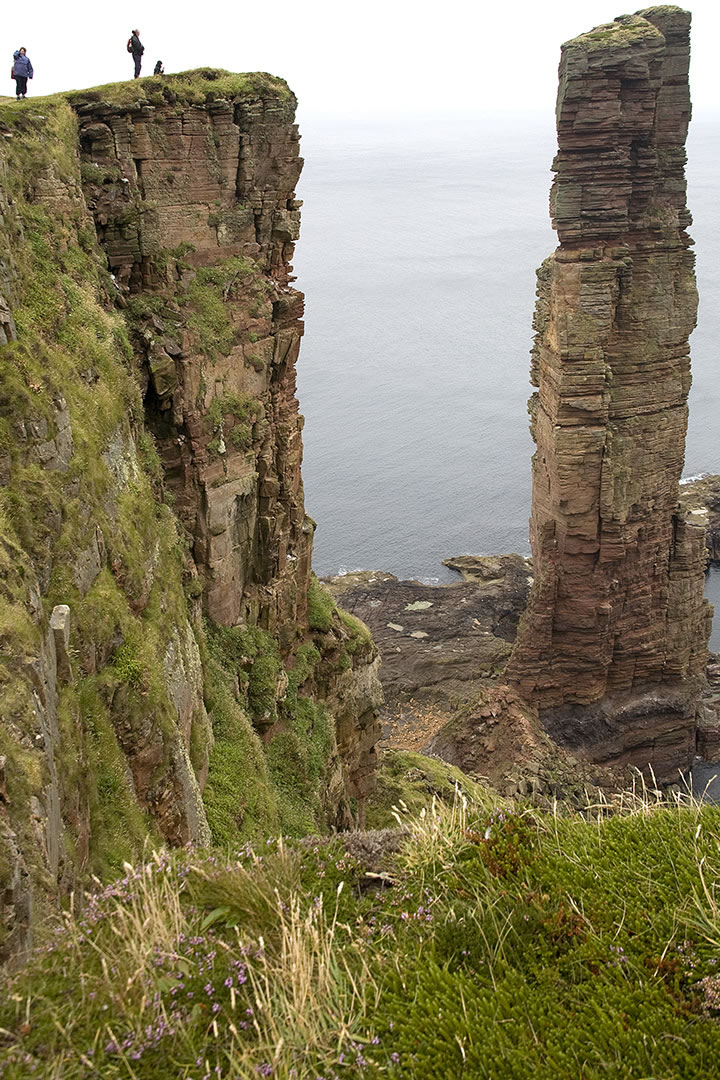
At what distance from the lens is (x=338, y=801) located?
2861cm

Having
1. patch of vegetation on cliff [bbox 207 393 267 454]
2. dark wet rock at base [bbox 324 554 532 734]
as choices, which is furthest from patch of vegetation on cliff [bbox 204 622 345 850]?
dark wet rock at base [bbox 324 554 532 734]

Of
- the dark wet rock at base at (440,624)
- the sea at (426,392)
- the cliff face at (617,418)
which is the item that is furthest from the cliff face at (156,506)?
the sea at (426,392)

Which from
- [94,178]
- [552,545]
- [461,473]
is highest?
[94,178]

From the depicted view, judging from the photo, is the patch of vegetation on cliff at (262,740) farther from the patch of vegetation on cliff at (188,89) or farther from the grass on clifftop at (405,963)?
the patch of vegetation on cliff at (188,89)

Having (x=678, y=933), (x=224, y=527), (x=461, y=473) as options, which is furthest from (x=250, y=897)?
(x=461, y=473)

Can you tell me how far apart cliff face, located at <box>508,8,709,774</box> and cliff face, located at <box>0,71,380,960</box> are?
655 inches

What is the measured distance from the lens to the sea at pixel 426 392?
265 ft

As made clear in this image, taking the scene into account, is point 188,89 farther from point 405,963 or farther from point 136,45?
point 405,963

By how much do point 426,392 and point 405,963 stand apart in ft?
340

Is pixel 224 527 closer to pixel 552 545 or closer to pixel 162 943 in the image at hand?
pixel 162 943

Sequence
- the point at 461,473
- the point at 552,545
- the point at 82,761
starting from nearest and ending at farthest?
the point at 82,761 → the point at 552,545 → the point at 461,473

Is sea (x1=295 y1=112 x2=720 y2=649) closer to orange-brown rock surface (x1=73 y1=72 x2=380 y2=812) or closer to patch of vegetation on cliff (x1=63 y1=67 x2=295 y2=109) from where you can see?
orange-brown rock surface (x1=73 y1=72 x2=380 y2=812)

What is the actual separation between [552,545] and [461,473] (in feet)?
149

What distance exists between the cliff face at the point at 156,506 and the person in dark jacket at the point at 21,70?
3203mm
